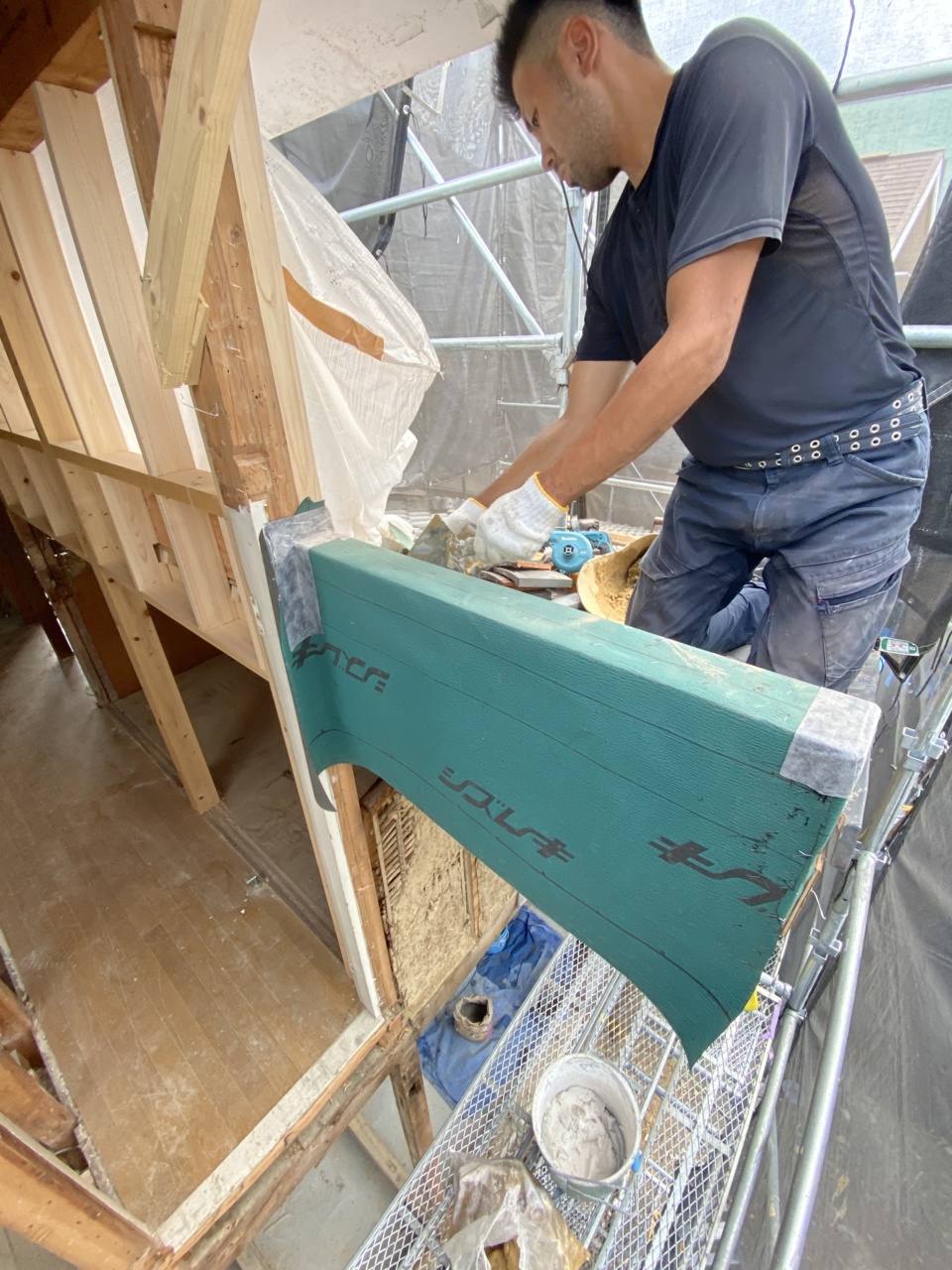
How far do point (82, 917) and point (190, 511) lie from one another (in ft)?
5.67

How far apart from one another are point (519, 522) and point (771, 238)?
0.52m

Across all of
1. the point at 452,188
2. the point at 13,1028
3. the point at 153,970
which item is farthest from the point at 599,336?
the point at 153,970

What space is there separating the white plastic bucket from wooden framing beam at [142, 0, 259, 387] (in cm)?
219

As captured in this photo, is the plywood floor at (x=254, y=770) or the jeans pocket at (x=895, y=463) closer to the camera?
the jeans pocket at (x=895, y=463)

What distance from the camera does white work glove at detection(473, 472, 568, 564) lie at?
3.07 ft

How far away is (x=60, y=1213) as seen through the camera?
0.93 m

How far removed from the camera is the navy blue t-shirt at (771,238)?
691 millimetres

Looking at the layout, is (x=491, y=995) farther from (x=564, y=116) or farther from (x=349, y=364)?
(x=564, y=116)

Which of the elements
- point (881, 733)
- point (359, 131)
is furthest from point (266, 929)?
point (359, 131)

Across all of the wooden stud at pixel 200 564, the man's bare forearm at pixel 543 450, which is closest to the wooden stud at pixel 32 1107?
the wooden stud at pixel 200 564

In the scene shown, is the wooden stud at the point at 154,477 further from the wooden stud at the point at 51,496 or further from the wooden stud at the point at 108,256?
the wooden stud at the point at 51,496

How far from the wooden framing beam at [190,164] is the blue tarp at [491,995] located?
294 cm

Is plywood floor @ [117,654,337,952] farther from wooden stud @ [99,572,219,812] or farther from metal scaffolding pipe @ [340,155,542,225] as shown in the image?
metal scaffolding pipe @ [340,155,542,225]

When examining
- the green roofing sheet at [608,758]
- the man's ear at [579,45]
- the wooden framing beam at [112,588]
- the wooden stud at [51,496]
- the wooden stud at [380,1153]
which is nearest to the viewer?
the green roofing sheet at [608,758]
